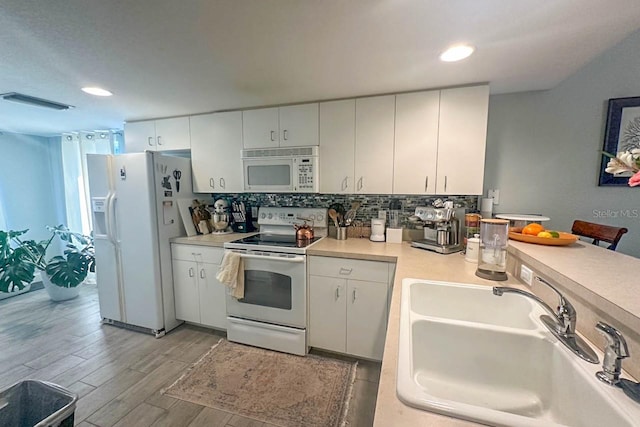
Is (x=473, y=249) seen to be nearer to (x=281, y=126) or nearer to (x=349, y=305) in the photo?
(x=349, y=305)

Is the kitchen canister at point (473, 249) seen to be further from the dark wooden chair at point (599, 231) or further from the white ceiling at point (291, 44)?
the white ceiling at point (291, 44)

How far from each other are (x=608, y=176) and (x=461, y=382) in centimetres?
213

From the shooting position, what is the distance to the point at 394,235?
2314 millimetres

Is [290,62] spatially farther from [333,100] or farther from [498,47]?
[498,47]

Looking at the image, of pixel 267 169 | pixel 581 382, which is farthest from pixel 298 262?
pixel 581 382

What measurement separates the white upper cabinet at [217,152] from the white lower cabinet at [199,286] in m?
0.68

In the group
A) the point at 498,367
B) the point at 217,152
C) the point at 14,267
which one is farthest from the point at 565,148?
the point at 14,267

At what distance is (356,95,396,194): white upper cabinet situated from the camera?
2.16 metres

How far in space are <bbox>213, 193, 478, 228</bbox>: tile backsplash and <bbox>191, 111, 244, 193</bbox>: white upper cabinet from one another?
38 cm

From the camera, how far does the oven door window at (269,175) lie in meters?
2.44

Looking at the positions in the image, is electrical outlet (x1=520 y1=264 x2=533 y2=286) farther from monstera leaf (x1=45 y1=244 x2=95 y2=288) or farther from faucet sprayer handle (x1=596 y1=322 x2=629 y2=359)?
monstera leaf (x1=45 y1=244 x2=95 y2=288)

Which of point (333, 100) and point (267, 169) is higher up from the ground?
point (333, 100)

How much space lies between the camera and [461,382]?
3.27 feet

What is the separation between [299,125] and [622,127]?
248 centimetres
